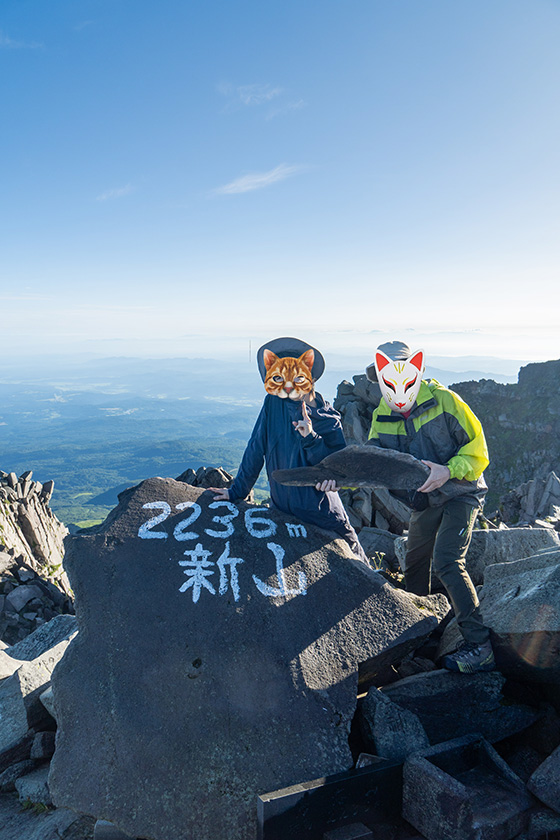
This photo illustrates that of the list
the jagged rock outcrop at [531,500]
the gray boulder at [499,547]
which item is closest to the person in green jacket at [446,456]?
the gray boulder at [499,547]

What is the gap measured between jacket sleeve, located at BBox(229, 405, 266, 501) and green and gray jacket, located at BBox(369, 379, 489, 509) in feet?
5.32

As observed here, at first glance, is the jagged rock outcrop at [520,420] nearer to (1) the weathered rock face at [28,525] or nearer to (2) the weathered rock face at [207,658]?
(1) the weathered rock face at [28,525]

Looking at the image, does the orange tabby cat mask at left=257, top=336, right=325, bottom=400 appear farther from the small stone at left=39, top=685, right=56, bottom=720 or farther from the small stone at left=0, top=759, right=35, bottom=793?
the small stone at left=0, top=759, right=35, bottom=793

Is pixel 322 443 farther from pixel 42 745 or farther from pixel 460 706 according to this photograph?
pixel 42 745

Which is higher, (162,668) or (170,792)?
(162,668)

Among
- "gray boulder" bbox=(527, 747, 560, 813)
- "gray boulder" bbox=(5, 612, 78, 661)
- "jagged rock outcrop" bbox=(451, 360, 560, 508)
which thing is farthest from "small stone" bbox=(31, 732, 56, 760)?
"jagged rock outcrop" bbox=(451, 360, 560, 508)

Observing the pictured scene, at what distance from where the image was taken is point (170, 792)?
4238 mm

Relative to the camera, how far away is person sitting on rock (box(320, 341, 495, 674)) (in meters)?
5.47

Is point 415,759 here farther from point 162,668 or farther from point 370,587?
point 162,668

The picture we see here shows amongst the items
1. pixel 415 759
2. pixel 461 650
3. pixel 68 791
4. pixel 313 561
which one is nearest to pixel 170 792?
pixel 68 791

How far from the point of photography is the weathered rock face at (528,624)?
4984 mm

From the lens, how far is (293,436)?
6.46 m

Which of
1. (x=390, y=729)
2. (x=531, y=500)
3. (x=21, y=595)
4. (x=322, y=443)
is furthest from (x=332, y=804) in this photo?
(x=531, y=500)

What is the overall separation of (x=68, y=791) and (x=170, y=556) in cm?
234
